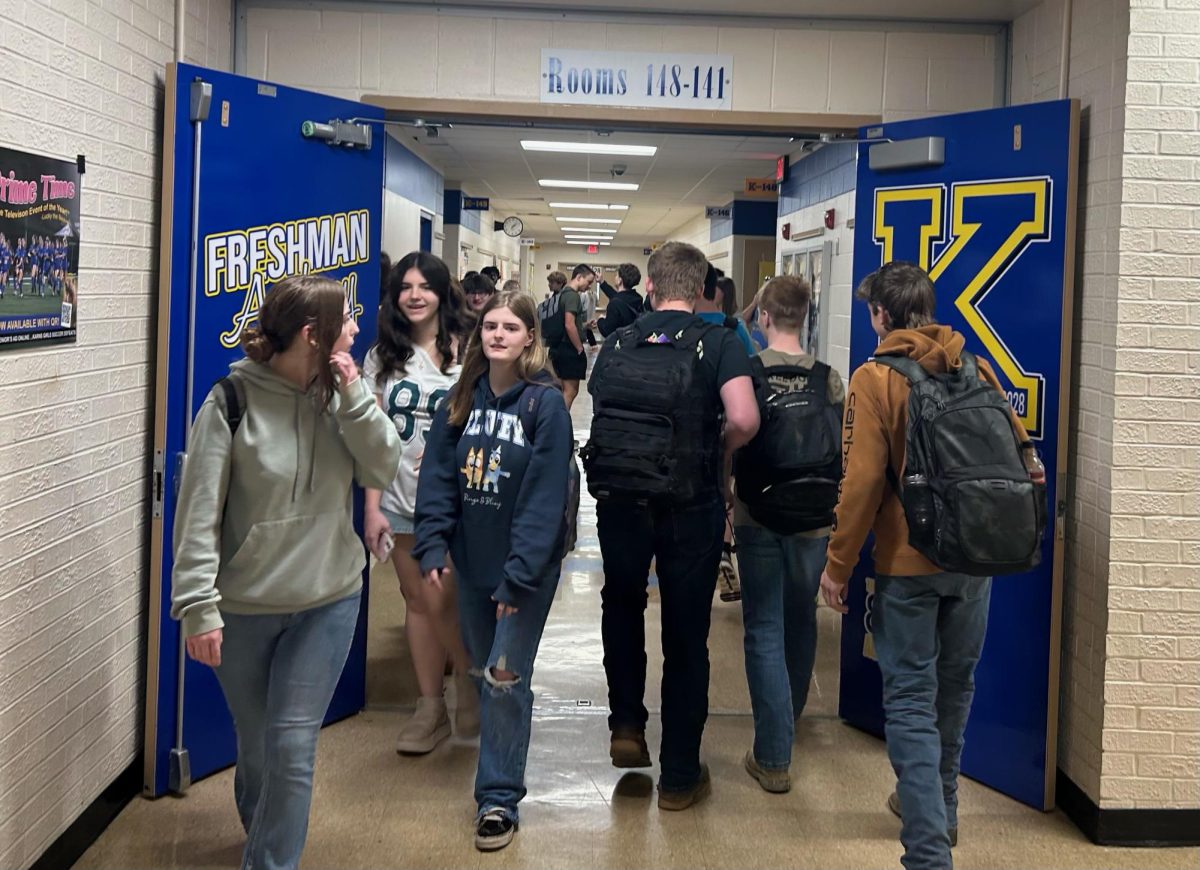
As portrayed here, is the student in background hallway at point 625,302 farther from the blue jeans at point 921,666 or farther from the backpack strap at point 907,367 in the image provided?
the blue jeans at point 921,666

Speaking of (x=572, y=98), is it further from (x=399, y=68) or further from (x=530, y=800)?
(x=530, y=800)

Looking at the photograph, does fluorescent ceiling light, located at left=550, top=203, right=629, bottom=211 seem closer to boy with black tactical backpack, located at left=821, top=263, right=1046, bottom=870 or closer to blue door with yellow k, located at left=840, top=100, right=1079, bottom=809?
blue door with yellow k, located at left=840, top=100, right=1079, bottom=809

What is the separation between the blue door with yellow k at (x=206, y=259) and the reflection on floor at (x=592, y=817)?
210 millimetres

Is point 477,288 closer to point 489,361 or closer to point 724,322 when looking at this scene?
point 724,322

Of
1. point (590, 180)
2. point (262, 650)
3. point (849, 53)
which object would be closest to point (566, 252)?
point (590, 180)

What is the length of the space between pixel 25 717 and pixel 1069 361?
3034mm

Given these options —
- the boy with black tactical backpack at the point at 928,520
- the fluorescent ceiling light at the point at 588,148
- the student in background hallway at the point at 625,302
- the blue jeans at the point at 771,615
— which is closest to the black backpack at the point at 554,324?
the student in background hallway at the point at 625,302

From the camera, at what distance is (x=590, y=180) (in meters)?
12.7

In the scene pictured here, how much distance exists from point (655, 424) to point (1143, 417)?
54.6 inches

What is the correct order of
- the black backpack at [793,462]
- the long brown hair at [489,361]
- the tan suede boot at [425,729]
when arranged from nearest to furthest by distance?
1. the long brown hair at [489,361]
2. the black backpack at [793,462]
3. the tan suede boot at [425,729]

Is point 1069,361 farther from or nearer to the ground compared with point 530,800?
farther from the ground

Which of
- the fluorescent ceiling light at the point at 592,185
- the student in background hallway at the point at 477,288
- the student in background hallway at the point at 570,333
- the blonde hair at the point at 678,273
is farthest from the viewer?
the fluorescent ceiling light at the point at 592,185

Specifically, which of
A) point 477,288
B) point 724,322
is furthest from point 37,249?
point 477,288

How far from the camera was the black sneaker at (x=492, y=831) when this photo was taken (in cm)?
314
